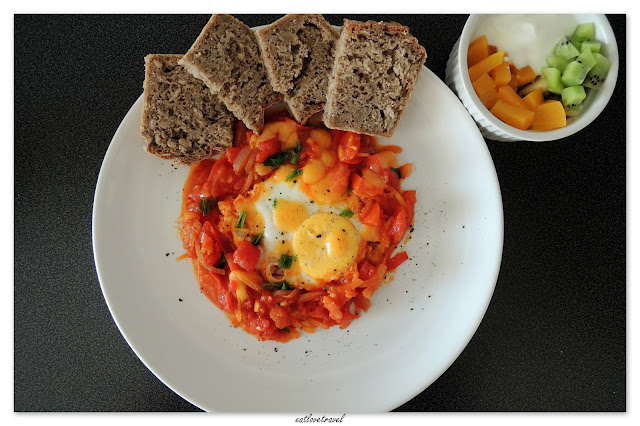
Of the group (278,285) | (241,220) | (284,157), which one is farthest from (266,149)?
(278,285)

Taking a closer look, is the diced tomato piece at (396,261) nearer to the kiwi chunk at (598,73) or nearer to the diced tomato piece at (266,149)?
the diced tomato piece at (266,149)

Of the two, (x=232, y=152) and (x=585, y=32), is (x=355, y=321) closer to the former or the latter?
(x=232, y=152)

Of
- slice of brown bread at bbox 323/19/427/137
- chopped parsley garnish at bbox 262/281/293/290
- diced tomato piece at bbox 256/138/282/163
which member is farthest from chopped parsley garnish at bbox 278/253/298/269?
slice of brown bread at bbox 323/19/427/137

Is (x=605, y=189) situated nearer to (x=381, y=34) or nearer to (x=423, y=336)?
(x=423, y=336)

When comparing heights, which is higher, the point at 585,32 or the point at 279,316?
the point at 585,32

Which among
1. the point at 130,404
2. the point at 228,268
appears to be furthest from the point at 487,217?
the point at 130,404

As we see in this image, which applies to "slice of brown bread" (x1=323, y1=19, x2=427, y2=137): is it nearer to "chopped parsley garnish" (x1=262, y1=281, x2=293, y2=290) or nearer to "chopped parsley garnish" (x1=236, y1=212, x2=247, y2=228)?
"chopped parsley garnish" (x1=236, y1=212, x2=247, y2=228)
